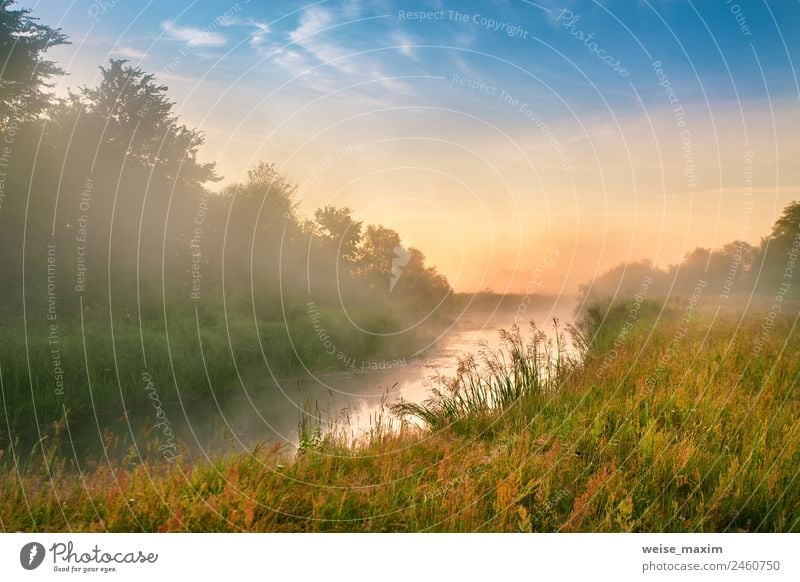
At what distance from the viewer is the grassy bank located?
467 centimetres

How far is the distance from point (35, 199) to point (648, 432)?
1711cm

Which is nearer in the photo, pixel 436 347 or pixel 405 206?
pixel 405 206

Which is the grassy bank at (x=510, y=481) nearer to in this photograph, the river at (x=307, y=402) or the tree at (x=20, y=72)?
the river at (x=307, y=402)

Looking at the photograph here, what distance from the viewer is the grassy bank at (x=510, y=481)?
4.67 meters

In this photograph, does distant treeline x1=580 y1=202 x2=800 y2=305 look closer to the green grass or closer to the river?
the river

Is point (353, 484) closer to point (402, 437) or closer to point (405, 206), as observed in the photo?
point (402, 437)

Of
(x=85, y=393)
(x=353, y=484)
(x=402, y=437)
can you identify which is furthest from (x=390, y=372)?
(x=353, y=484)
